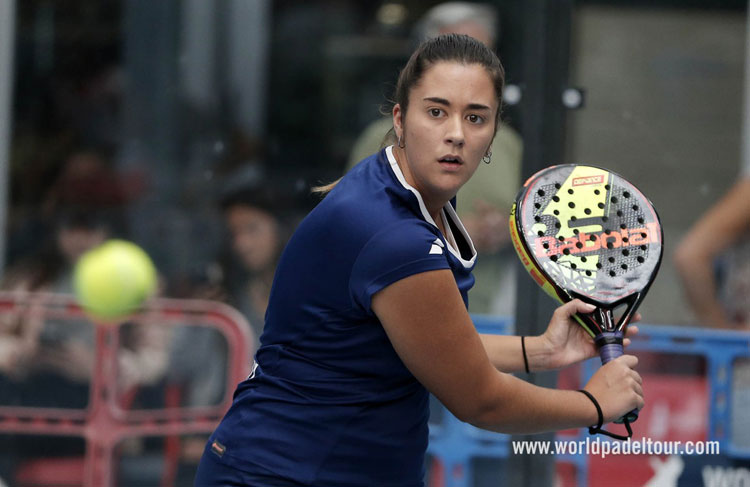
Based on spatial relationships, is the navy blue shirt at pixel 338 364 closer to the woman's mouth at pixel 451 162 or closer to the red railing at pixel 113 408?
the woman's mouth at pixel 451 162

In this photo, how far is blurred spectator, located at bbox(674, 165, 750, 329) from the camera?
4.09 meters

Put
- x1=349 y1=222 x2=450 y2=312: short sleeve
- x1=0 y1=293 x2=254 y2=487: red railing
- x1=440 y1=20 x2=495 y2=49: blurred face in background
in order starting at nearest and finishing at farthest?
1. x1=349 y1=222 x2=450 y2=312: short sleeve
2. x1=440 y1=20 x2=495 y2=49: blurred face in background
3. x1=0 y1=293 x2=254 y2=487: red railing

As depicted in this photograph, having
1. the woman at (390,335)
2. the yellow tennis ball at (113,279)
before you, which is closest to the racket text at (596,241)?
the woman at (390,335)

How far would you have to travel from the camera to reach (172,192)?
4.75 meters

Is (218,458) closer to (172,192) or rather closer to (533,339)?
(533,339)

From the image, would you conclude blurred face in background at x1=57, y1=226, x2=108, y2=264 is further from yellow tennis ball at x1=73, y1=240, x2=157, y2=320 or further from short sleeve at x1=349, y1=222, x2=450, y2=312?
short sleeve at x1=349, y1=222, x2=450, y2=312

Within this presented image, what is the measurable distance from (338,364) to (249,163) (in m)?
2.68

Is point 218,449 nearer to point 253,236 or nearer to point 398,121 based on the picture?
point 398,121

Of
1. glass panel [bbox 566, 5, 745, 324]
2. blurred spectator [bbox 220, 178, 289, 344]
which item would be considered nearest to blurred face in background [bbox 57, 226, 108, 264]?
blurred spectator [bbox 220, 178, 289, 344]

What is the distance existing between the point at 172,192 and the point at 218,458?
2707mm

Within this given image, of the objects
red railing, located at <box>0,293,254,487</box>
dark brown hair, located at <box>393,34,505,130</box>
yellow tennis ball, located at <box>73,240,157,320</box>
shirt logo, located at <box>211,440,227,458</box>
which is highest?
dark brown hair, located at <box>393,34,505,130</box>

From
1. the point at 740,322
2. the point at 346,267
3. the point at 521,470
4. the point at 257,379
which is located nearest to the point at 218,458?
the point at 257,379

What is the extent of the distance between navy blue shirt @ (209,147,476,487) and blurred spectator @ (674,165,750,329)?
7.15ft

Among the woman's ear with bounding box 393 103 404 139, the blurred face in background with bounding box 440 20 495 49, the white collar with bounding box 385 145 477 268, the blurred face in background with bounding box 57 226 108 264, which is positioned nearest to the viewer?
the white collar with bounding box 385 145 477 268
